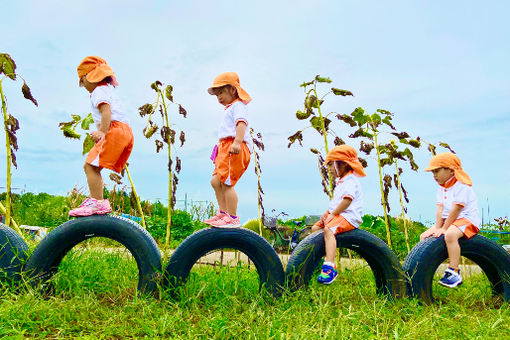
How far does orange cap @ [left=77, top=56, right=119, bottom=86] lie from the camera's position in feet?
12.8

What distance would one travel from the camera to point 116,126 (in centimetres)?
379

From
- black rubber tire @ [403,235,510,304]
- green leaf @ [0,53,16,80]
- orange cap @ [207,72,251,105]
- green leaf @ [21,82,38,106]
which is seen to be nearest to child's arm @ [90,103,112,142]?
orange cap @ [207,72,251,105]

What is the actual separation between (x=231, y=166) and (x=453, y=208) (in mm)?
2220

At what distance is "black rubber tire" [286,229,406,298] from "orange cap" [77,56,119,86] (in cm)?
228

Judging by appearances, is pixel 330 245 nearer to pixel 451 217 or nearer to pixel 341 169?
pixel 341 169

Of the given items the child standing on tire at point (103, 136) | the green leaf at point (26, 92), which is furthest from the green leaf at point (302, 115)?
the green leaf at point (26, 92)

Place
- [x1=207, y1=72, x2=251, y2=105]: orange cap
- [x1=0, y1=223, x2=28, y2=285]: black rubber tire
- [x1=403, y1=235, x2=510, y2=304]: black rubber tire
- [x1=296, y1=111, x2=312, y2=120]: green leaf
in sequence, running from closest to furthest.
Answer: [x1=0, y1=223, x2=28, y2=285]: black rubber tire
[x1=207, y1=72, x2=251, y2=105]: orange cap
[x1=403, y1=235, x2=510, y2=304]: black rubber tire
[x1=296, y1=111, x2=312, y2=120]: green leaf

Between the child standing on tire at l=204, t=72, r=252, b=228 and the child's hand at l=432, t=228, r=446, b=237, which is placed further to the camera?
the child's hand at l=432, t=228, r=446, b=237

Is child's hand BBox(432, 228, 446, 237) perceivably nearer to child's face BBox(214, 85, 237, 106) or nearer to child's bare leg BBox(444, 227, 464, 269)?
child's bare leg BBox(444, 227, 464, 269)

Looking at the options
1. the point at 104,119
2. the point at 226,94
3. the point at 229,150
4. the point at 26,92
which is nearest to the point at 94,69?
the point at 104,119

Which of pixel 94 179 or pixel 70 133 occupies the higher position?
pixel 70 133

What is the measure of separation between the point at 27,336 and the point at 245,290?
1700mm

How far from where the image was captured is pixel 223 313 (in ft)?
11.4

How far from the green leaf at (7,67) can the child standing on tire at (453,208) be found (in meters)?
4.60
